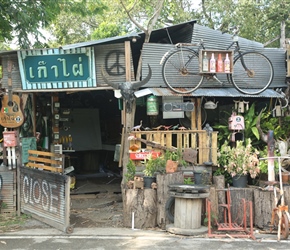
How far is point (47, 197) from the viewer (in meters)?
6.98

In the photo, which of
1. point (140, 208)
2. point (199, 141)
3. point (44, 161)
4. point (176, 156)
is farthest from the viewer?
point (44, 161)

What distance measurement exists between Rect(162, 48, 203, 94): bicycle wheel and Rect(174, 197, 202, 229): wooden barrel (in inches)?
110

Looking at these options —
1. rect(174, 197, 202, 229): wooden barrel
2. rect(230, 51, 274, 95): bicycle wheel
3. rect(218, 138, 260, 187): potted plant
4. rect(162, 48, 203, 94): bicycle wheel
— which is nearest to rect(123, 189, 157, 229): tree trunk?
rect(174, 197, 202, 229): wooden barrel

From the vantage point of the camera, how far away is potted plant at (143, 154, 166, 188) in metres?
6.98

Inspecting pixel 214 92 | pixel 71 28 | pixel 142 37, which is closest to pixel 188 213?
pixel 214 92

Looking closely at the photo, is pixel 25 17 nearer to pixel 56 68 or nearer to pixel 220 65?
pixel 56 68

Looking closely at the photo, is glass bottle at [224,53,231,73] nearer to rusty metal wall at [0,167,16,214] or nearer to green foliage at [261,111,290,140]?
green foliage at [261,111,290,140]

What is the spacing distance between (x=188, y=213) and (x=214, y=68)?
351 cm

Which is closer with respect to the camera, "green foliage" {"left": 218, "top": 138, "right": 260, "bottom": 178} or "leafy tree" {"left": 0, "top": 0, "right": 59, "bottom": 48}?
"green foliage" {"left": 218, "top": 138, "right": 260, "bottom": 178}

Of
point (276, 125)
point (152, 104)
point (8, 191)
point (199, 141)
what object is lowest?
point (8, 191)

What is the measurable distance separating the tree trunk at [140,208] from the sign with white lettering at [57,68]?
2817mm

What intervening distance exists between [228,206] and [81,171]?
7584 mm

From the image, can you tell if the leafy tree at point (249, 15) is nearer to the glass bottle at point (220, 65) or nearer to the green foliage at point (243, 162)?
the glass bottle at point (220, 65)

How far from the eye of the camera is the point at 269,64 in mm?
8570
